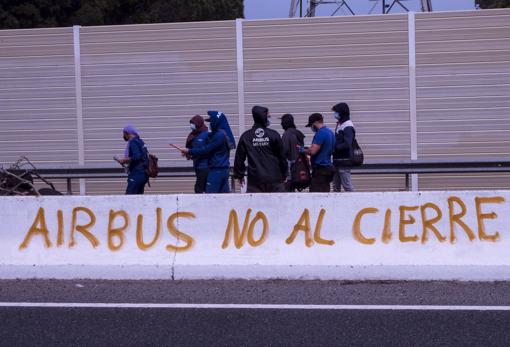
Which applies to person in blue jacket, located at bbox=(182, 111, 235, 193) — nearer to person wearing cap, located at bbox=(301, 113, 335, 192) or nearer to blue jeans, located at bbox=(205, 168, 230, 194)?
blue jeans, located at bbox=(205, 168, 230, 194)

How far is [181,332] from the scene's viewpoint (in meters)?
7.64

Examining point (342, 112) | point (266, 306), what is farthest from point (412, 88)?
point (266, 306)

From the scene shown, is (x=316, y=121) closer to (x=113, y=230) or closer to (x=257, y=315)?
(x=113, y=230)

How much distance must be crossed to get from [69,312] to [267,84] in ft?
32.4

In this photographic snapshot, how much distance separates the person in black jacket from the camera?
11.5 m

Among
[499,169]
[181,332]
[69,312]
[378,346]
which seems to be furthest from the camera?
[499,169]

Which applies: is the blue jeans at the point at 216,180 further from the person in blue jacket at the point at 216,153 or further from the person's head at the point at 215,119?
the person's head at the point at 215,119

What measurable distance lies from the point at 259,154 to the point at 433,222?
105 inches

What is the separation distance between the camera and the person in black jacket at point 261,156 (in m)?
11.5

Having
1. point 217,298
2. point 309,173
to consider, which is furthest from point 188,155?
point 217,298

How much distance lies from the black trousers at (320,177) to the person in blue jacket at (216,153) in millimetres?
1402

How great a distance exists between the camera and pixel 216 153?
40.3 feet

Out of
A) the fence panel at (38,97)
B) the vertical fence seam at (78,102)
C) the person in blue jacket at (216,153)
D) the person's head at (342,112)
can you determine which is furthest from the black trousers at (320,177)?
the fence panel at (38,97)

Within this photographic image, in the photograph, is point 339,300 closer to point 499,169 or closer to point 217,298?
point 217,298
